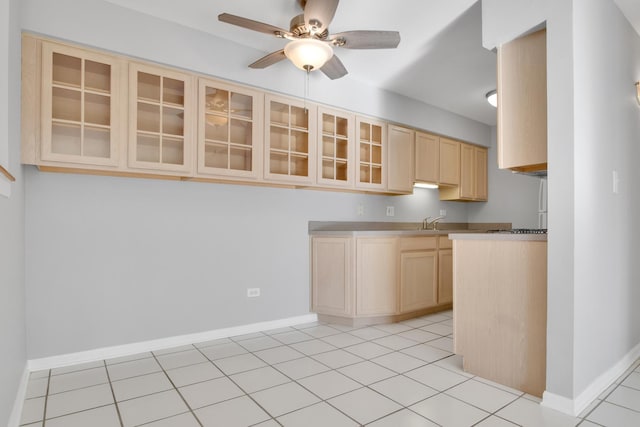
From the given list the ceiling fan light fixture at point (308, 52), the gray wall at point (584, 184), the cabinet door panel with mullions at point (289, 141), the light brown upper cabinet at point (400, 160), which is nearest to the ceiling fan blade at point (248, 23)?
the ceiling fan light fixture at point (308, 52)

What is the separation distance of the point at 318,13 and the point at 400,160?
7.82 ft

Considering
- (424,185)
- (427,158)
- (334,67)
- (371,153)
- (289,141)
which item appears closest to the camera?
(334,67)

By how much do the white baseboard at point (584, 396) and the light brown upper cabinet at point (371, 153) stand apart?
97.2 inches

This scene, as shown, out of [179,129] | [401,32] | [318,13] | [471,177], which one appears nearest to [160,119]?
[179,129]

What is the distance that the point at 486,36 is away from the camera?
7.62ft

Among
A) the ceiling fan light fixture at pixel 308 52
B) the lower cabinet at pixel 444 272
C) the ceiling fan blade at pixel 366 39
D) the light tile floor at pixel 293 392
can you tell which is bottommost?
the light tile floor at pixel 293 392

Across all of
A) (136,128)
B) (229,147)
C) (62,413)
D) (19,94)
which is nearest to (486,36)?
(229,147)

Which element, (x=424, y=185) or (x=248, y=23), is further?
(x=424, y=185)

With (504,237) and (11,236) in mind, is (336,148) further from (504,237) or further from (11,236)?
(11,236)

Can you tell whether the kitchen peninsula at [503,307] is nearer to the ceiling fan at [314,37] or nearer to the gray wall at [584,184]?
the gray wall at [584,184]

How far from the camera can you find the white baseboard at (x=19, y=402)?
5.48 feet

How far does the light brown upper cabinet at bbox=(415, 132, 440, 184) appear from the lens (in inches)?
177

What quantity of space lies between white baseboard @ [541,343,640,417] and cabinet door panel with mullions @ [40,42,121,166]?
3.01 m

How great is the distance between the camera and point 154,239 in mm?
2836
